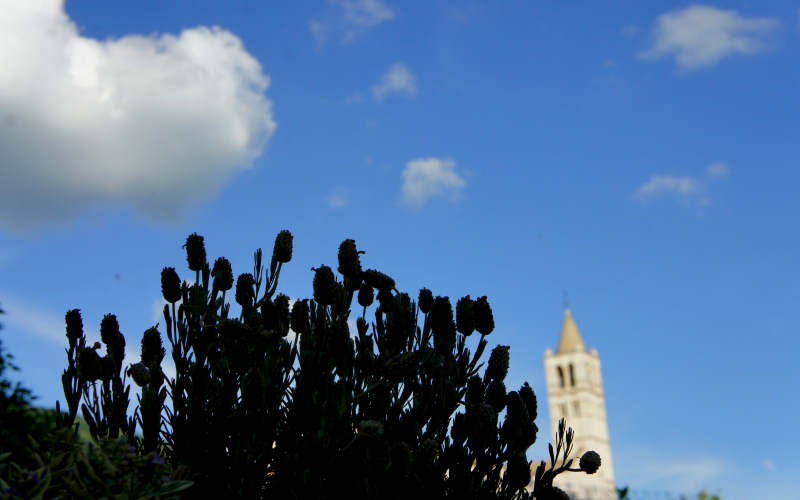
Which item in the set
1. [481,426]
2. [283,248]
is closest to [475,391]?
[481,426]

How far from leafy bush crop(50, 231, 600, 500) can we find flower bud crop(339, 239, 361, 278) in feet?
0.04

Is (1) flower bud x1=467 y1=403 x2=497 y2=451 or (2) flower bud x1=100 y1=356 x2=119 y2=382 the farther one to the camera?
(2) flower bud x1=100 y1=356 x2=119 y2=382

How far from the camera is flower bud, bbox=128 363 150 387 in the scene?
5879 mm

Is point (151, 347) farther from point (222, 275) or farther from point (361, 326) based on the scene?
point (361, 326)

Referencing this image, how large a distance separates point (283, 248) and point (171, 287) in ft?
2.97

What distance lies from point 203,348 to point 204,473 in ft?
2.96

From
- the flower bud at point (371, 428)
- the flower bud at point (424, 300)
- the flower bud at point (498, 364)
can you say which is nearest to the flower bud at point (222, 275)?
the flower bud at point (424, 300)

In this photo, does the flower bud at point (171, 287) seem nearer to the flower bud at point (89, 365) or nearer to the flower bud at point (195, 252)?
the flower bud at point (195, 252)

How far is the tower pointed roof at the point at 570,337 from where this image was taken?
11456 centimetres

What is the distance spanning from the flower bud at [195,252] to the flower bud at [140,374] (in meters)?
1.02

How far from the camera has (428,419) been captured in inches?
244

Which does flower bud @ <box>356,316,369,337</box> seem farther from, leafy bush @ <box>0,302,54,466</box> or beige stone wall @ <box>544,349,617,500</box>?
beige stone wall @ <box>544,349,617,500</box>

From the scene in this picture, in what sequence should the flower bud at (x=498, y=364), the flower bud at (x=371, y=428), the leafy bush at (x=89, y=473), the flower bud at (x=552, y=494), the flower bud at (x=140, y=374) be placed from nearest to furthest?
the leafy bush at (x=89, y=473) → the flower bud at (x=371, y=428) → the flower bud at (x=140, y=374) → the flower bud at (x=552, y=494) → the flower bud at (x=498, y=364)

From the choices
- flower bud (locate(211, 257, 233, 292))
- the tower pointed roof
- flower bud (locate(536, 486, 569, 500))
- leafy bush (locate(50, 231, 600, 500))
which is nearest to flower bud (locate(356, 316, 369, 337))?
leafy bush (locate(50, 231, 600, 500))
